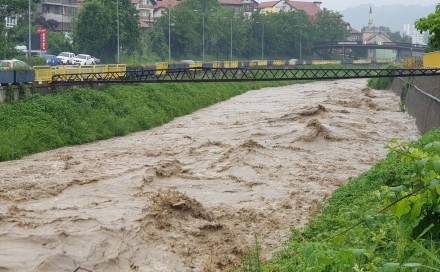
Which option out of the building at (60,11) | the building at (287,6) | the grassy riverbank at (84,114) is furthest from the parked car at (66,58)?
the building at (287,6)

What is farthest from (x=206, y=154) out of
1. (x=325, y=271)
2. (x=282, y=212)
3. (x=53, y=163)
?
(x=325, y=271)

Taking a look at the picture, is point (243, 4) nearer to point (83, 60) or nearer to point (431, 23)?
point (83, 60)

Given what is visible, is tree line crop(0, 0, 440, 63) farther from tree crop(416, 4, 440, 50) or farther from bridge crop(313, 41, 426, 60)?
bridge crop(313, 41, 426, 60)

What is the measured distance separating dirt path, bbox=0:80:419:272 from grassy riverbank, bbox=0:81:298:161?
2.99 feet

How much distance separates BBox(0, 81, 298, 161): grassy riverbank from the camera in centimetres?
3331

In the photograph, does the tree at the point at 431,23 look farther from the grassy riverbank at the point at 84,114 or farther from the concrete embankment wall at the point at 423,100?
the grassy riverbank at the point at 84,114

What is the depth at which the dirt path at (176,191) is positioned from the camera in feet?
57.9

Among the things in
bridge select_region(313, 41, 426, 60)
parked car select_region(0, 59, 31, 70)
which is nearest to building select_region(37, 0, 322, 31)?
bridge select_region(313, 41, 426, 60)

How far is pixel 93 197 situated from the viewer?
23172mm

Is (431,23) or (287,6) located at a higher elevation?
(287,6)

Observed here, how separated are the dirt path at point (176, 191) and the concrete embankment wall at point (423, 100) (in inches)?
42.8

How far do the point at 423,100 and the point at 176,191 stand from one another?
25.3 meters

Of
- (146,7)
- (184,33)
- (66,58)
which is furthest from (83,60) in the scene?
(146,7)

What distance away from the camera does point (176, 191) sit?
23.7 metres
